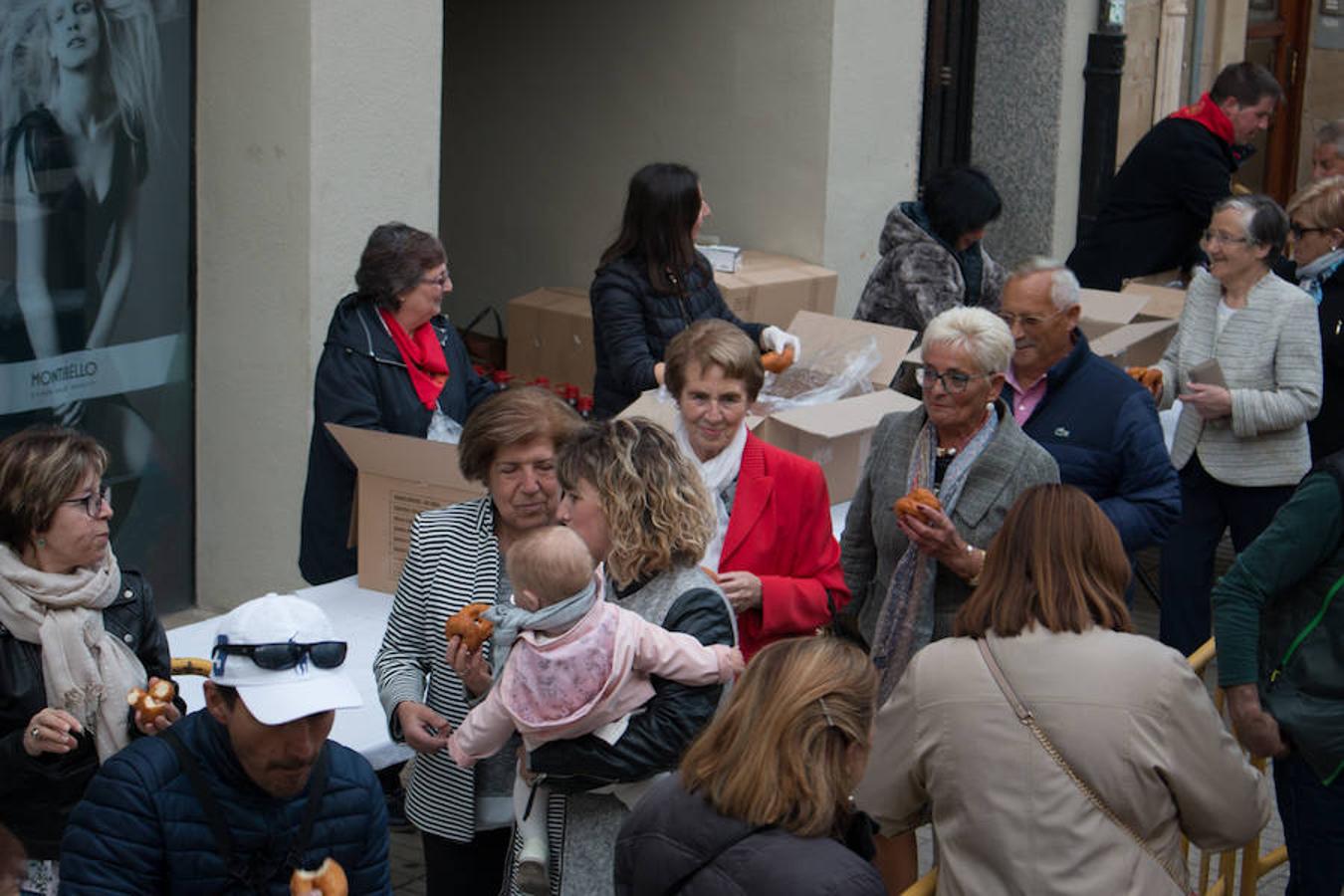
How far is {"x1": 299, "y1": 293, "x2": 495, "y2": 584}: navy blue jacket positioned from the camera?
546 centimetres

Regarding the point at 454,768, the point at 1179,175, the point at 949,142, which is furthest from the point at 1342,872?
the point at 949,142

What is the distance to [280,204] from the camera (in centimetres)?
692

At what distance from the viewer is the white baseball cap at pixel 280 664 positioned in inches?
117

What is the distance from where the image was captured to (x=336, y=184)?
22.8ft

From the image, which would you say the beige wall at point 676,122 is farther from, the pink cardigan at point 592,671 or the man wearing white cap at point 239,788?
the man wearing white cap at point 239,788

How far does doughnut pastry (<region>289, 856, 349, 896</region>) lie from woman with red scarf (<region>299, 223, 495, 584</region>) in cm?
255

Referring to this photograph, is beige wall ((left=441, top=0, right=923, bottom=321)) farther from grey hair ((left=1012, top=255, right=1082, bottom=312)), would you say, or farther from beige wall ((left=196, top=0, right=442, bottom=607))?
grey hair ((left=1012, top=255, right=1082, bottom=312))

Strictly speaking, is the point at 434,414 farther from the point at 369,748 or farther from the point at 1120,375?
the point at 1120,375

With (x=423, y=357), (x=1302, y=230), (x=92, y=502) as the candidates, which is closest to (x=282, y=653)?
(x=92, y=502)

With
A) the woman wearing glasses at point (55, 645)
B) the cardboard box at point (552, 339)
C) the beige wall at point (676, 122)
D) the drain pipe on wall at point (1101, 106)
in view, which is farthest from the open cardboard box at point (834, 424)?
Answer: the drain pipe on wall at point (1101, 106)

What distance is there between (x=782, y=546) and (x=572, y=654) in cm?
115

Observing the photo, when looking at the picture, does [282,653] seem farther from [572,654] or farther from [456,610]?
[456,610]

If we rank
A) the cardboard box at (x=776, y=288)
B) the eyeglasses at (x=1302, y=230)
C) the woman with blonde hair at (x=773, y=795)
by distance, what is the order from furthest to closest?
the cardboard box at (x=776, y=288) < the eyeglasses at (x=1302, y=230) < the woman with blonde hair at (x=773, y=795)

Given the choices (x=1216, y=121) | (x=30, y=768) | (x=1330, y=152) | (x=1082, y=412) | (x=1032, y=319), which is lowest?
(x=30, y=768)
